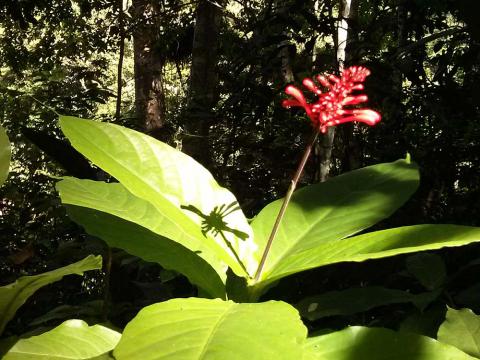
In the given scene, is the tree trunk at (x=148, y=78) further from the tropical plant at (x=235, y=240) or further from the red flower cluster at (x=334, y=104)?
the red flower cluster at (x=334, y=104)

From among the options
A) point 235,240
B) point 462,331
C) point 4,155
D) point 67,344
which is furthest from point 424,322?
point 4,155

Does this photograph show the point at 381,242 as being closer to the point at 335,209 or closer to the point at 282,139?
the point at 335,209

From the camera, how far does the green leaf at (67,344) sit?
0.79m

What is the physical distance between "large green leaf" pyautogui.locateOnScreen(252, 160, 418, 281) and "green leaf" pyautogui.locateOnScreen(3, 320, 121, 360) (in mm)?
289

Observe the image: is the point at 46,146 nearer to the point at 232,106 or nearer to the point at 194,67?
the point at 232,106

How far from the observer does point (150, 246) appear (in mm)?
970

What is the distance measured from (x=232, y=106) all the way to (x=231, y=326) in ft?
8.89

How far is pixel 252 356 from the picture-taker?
1.87 feet

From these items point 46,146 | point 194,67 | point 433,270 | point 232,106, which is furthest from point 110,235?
point 194,67

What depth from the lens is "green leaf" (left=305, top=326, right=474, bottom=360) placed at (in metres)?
0.75

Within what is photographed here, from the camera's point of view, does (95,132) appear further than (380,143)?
No

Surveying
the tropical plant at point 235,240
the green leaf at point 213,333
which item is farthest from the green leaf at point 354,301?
the green leaf at point 213,333

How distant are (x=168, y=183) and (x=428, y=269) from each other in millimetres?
688

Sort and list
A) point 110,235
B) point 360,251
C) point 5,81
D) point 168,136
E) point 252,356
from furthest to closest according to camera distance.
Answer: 1. point 5,81
2. point 168,136
3. point 110,235
4. point 360,251
5. point 252,356
